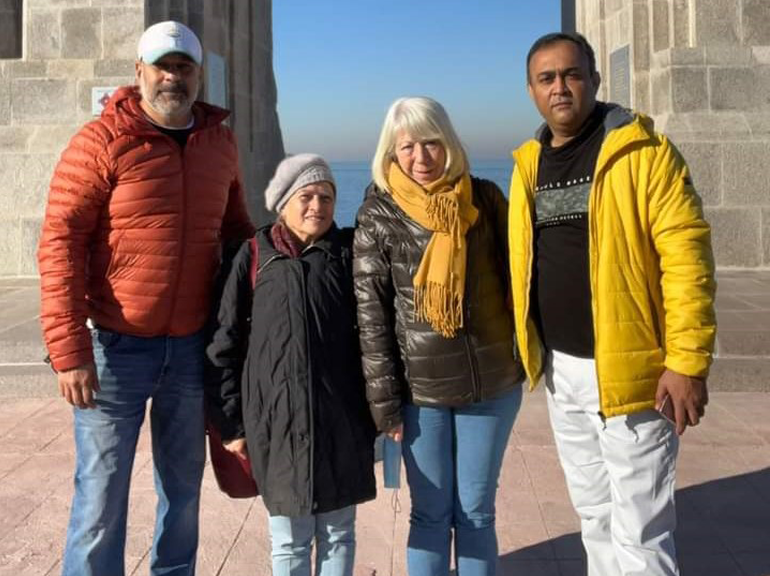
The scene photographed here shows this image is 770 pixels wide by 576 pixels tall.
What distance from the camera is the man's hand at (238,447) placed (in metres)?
2.61

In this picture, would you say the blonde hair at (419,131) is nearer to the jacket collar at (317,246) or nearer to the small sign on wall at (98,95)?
the jacket collar at (317,246)

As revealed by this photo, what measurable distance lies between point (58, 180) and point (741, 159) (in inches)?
262

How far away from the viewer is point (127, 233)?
2584 mm

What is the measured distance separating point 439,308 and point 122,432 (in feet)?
3.43

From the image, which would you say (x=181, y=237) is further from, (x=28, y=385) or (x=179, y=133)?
(x=28, y=385)

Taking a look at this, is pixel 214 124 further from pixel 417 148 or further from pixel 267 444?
pixel 267 444

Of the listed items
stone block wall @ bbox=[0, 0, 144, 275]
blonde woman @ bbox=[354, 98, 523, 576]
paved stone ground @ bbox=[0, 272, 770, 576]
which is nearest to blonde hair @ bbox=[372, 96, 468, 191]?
blonde woman @ bbox=[354, 98, 523, 576]

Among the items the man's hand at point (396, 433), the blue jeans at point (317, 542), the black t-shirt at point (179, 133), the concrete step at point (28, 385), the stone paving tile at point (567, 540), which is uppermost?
the black t-shirt at point (179, 133)

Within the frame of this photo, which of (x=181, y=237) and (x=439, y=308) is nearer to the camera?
(x=439, y=308)

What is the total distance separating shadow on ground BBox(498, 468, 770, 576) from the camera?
314 centimetres

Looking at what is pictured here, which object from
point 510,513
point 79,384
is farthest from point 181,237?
point 510,513

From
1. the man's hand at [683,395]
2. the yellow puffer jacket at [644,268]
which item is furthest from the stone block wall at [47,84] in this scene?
the man's hand at [683,395]

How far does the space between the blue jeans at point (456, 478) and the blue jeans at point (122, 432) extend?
694mm

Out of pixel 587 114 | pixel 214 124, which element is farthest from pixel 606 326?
pixel 214 124
